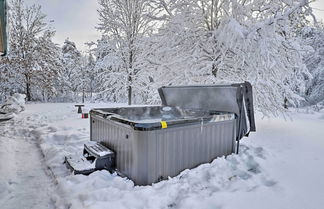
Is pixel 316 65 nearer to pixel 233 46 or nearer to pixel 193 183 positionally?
pixel 233 46

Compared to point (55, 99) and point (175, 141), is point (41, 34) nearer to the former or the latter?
point (55, 99)

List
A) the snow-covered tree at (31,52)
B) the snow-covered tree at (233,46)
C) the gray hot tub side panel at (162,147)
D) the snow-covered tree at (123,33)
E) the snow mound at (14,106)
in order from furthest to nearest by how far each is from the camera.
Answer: the snow-covered tree at (31,52)
the snow-covered tree at (123,33)
the snow mound at (14,106)
the snow-covered tree at (233,46)
the gray hot tub side panel at (162,147)

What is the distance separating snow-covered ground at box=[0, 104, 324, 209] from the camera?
2.00m

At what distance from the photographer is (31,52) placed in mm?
13117

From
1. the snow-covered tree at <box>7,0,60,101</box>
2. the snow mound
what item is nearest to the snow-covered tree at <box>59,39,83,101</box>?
the snow-covered tree at <box>7,0,60,101</box>

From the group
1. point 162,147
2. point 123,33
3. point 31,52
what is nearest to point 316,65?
point 123,33

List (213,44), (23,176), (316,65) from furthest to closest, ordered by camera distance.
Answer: (316,65), (213,44), (23,176)

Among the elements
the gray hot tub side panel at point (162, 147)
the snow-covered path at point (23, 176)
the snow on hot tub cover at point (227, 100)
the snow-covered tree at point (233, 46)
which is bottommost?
the snow-covered path at point (23, 176)

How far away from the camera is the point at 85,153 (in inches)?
Result: 128

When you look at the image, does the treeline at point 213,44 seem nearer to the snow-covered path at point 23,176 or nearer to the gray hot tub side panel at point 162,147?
the gray hot tub side panel at point 162,147

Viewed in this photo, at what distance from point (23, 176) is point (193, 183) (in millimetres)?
2261

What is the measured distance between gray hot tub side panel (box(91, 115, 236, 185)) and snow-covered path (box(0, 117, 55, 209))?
34.9 inches

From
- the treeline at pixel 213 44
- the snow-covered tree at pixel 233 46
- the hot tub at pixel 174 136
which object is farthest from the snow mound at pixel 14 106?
the hot tub at pixel 174 136

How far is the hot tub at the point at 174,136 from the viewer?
228 centimetres
